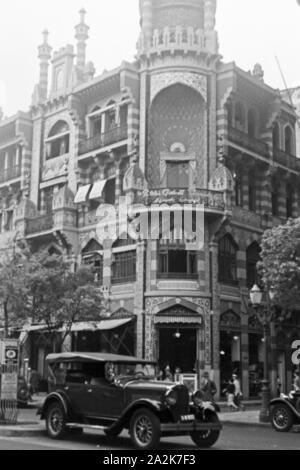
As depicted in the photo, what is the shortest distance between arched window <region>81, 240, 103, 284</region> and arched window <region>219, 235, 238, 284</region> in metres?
6.74

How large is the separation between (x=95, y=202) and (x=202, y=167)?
22.3ft

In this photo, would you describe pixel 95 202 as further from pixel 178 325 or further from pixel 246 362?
pixel 246 362

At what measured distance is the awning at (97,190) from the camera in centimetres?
3731

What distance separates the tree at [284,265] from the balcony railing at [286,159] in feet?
48.7

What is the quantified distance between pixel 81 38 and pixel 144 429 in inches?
1347

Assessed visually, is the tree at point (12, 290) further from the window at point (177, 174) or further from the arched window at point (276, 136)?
the arched window at point (276, 136)

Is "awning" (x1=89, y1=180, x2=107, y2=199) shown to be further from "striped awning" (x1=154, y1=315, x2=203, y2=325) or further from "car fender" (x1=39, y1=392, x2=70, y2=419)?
"car fender" (x1=39, y1=392, x2=70, y2=419)

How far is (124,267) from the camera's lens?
117 ft

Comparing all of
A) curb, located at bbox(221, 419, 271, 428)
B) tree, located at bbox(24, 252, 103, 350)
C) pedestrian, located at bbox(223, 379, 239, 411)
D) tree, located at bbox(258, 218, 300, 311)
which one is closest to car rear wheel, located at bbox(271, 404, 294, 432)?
curb, located at bbox(221, 419, 271, 428)

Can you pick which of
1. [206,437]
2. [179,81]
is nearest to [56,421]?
[206,437]

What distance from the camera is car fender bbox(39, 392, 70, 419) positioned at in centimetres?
1531

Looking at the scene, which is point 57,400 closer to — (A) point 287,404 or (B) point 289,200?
(A) point 287,404

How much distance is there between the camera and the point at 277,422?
20234 millimetres

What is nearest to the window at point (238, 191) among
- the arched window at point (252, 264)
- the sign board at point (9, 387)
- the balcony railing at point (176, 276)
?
the arched window at point (252, 264)
